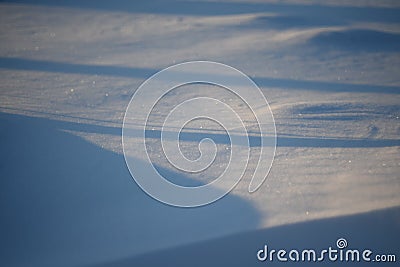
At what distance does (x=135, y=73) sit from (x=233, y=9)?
9.36m

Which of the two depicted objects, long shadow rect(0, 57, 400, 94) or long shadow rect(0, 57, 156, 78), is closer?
long shadow rect(0, 57, 400, 94)

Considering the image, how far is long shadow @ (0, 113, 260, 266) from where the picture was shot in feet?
20.0

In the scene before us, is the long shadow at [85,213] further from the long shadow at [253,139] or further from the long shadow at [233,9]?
the long shadow at [233,9]

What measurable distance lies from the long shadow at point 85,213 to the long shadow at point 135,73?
514 cm

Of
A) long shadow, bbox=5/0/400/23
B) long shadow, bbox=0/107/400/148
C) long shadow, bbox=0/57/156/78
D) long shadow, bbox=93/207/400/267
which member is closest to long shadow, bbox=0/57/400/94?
long shadow, bbox=0/57/156/78

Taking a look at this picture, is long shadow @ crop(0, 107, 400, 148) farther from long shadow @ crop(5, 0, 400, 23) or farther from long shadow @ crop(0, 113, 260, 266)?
long shadow @ crop(5, 0, 400, 23)

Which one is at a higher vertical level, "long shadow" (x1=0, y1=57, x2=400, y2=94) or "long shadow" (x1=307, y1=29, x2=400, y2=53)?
"long shadow" (x1=307, y1=29, x2=400, y2=53)

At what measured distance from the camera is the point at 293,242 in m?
5.91

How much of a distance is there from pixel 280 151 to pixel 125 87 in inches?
204

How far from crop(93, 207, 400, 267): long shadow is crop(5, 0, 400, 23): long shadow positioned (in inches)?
537

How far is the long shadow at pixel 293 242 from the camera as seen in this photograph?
Result: 5.80m

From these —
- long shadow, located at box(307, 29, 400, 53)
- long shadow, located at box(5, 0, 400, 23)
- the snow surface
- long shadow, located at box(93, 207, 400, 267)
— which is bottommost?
long shadow, located at box(93, 207, 400, 267)

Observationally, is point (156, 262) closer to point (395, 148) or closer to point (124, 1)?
point (395, 148)

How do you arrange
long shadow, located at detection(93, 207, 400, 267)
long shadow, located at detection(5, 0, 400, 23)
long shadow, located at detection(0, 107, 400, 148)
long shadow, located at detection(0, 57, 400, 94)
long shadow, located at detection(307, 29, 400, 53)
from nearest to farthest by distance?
1. long shadow, located at detection(93, 207, 400, 267)
2. long shadow, located at detection(0, 107, 400, 148)
3. long shadow, located at detection(0, 57, 400, 94)
4. long shadow, located at detection(307, 29, 400, 53)
5. long shadow, located at detection(5, 0, 400, 23)
